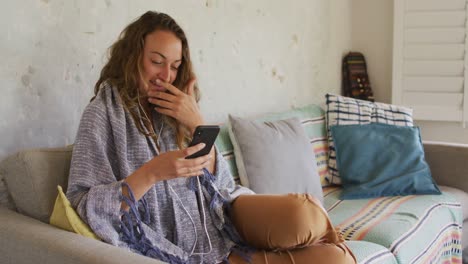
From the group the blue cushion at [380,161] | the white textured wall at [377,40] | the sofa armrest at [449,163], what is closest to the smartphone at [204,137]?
the blue cushion at [380,161]

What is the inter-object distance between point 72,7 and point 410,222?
4.87 feet

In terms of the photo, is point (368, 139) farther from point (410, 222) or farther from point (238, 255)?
point (238, 255)

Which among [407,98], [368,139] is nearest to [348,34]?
[407,98]

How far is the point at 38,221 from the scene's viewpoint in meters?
1.58

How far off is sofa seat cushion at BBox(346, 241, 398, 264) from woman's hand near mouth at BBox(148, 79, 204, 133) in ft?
2.17

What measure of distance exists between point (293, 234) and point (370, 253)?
16.2 inches

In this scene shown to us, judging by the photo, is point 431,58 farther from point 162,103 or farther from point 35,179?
point 35,179

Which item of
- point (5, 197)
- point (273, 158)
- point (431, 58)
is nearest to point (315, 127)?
point (273, 158)

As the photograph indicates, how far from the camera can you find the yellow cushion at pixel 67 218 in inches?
58.9

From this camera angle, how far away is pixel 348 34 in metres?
3.87

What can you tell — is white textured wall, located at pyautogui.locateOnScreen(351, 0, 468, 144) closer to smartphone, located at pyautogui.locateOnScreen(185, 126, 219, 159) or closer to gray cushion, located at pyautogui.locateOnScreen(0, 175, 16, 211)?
smartphone, located at pyautogui.locateOnScreen(185, 126, 219, 159)

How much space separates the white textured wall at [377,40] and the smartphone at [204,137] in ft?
7.87

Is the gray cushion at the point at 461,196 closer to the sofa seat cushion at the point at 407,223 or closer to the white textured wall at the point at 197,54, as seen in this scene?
the sofa seat cushion at the point at 407,223

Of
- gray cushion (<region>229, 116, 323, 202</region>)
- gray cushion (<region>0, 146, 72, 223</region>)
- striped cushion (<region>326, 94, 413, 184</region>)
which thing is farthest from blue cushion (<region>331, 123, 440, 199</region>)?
gray cushion (<region>0, 146, 72, 223</region>)
